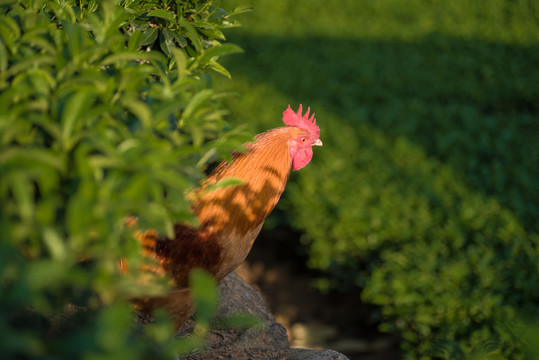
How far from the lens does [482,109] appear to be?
31.0 feet

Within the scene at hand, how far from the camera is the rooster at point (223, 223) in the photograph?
2.19 metres

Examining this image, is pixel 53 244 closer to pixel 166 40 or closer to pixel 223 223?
pixel 223 223

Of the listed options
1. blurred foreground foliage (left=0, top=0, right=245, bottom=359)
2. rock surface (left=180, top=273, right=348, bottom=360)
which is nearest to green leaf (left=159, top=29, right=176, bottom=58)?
blurred foreground foliage (left=0, top=0, right=245, bottom=359)

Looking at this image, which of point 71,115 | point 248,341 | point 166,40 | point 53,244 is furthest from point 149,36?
point 248,341

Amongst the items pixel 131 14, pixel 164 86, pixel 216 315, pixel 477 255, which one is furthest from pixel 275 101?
pixel 164 86

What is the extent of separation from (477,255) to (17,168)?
396 centimetres

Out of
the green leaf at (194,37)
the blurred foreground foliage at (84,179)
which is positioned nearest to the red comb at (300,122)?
the green leaf at (194,37)

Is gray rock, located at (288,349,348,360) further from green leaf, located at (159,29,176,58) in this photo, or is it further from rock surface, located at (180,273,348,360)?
green leaf, located at (159,29,176,58)

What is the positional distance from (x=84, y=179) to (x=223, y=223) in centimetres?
108

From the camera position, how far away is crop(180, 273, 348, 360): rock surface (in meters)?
2.90

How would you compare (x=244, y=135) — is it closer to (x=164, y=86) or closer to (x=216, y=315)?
(x=164, y=86)

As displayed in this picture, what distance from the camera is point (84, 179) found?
4.03 feet

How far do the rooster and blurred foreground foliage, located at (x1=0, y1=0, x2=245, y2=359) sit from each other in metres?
0.59

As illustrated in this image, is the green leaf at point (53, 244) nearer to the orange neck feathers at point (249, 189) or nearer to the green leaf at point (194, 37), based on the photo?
the orange neck feathers at point (249, 189)
